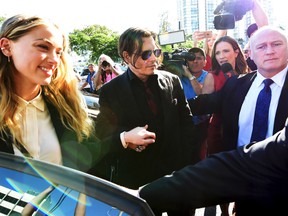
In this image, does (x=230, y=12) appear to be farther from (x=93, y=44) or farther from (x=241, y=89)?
(x=93, y=44)

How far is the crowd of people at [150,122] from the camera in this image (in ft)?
4.36

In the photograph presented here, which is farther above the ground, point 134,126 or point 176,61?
point 176,61

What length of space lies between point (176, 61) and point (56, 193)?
2.83 m

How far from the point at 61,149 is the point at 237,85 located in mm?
1349

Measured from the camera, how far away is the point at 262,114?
2.26m

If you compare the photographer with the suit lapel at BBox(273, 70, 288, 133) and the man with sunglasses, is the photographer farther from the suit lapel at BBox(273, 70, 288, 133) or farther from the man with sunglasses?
the suit lapel at BBox(273, 70, 288, 133)

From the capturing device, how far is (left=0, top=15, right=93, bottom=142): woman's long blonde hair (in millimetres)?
1737

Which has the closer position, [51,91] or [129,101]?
[51,91]

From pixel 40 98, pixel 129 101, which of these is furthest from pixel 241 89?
pixel 40 98

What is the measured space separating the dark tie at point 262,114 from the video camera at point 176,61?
1.44 meters

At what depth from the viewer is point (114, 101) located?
2504 millimetres

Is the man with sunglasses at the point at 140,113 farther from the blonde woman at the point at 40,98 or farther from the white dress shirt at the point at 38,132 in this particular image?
the white dress shirt at the point at 38,132

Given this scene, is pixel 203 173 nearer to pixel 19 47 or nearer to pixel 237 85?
pixel 19 47

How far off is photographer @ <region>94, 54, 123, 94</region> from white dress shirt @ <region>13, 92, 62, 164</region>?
378 cm
